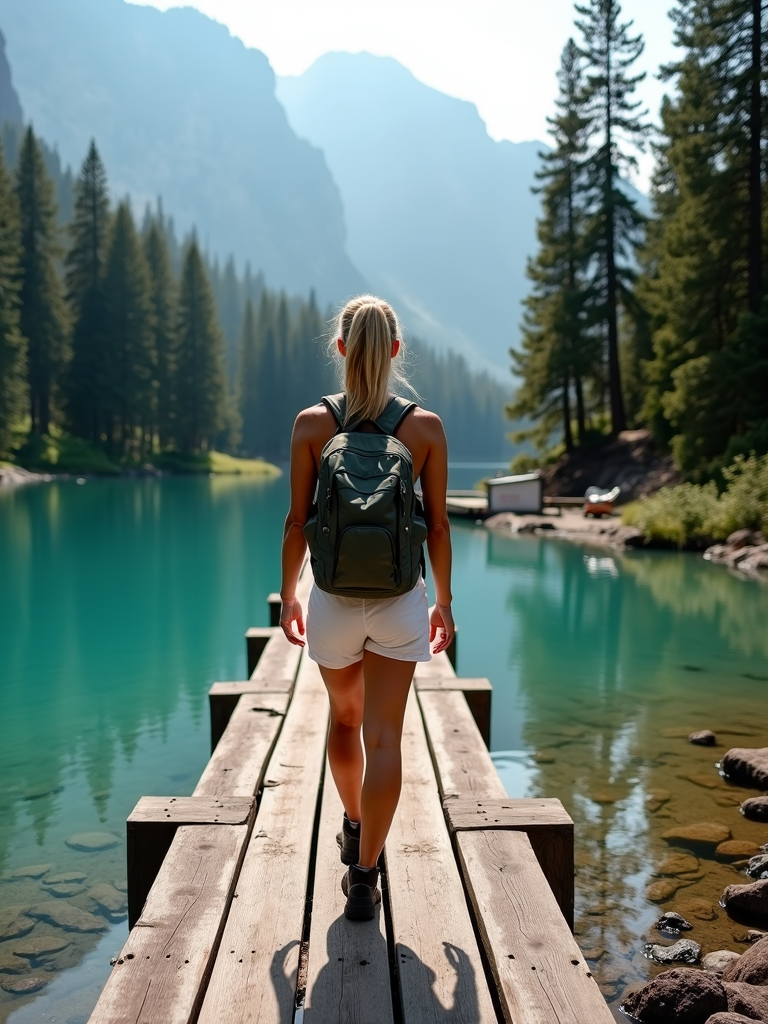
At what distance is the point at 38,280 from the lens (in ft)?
185

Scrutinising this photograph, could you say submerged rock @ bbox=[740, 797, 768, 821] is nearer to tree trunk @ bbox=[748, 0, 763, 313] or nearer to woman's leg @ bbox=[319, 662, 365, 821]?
woman's leg @ bbox=[319, 662, 365, 821]

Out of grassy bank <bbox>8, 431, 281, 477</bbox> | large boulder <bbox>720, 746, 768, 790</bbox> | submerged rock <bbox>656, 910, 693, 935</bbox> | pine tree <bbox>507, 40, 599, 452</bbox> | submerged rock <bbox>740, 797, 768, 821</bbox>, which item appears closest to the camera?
submerged rock <bbox>656, 910, 693, 935</bbox>

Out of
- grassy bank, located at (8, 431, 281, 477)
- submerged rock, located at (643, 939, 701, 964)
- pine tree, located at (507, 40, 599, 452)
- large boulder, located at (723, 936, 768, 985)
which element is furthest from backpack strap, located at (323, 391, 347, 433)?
grassy bank, located at (8, 431, 281, 477)

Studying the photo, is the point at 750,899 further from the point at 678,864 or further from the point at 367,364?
the point at 367,364

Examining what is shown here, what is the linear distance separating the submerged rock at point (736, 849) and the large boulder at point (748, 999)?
1.99 metres

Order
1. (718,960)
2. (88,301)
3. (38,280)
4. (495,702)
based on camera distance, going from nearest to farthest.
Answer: (718,960) < (495,702) < (38,280) < (88,301)

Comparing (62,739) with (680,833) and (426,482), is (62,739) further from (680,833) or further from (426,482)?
(426,482)

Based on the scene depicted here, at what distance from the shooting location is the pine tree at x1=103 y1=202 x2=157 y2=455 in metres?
60.5

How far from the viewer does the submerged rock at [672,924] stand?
189 inches

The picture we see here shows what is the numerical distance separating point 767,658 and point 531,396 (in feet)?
90.9

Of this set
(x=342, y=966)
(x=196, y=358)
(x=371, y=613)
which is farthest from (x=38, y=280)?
(x=342, y=966)

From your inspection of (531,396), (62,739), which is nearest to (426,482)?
(62,739)

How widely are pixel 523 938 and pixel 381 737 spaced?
0.78 m

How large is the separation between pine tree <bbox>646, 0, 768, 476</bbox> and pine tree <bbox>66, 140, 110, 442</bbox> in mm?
40521
